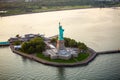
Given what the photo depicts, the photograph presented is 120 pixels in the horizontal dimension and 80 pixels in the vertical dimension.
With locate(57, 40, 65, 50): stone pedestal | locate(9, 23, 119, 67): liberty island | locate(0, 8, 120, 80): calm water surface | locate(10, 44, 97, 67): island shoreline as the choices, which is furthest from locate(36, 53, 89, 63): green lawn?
locate(57, 40, 65, 50): stone pedestal

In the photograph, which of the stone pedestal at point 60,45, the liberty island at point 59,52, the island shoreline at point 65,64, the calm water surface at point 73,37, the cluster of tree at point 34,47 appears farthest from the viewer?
the cluster of tree at point 34,47

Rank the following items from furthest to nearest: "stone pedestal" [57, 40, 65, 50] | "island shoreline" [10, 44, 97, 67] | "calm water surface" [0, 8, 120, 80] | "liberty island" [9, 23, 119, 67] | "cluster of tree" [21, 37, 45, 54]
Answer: "cluster of tree" [21, 37, 45, 54]
"stone pedestal" [57, 40, 65, 50]
"liberty island" [9, 23, 119, 67]
"island shoreline" [10, 44, 97, 67]
"calm water surface" [0, 8, 120, 80]

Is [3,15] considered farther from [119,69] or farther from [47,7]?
[119,69]

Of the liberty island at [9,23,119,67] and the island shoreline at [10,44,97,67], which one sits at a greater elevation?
the liberty island at [9,23,119,67]

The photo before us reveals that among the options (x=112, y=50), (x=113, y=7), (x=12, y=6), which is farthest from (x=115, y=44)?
(x=113, y=7)

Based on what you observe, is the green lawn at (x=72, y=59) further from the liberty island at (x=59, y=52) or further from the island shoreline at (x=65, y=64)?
the island shoreline at (x=65, y=64)

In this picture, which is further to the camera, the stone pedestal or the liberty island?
the stone pedestal

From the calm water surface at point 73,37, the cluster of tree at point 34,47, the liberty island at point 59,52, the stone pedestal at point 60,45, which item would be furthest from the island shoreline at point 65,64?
the stone pedestal at point 60,45

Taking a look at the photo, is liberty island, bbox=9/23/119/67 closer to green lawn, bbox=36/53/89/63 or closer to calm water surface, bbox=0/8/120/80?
green lawn, bbox=36/53/89/63

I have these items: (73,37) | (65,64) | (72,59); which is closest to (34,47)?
(72,59)
